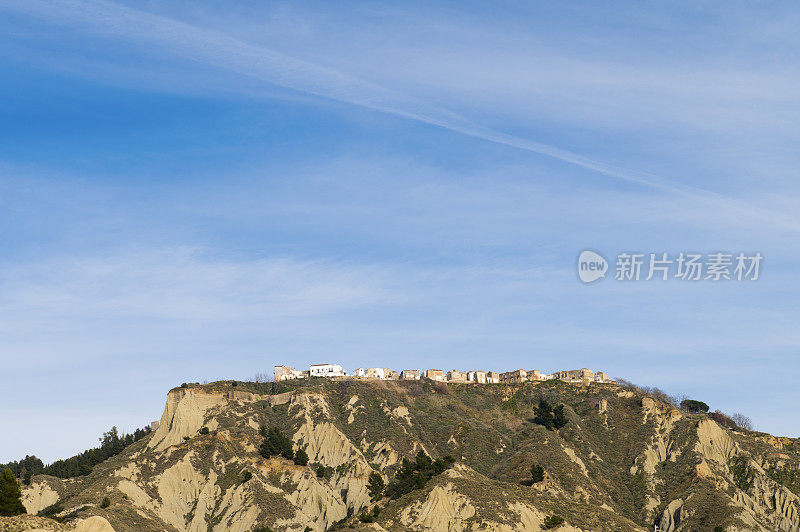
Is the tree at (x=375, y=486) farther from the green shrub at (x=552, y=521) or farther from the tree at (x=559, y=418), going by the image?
the green shrub at (x=552, y=521)

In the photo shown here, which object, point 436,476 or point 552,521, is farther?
point 436,476

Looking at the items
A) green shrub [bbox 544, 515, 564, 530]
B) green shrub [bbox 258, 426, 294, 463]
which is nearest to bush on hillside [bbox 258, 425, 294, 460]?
green shrub [bbox 258, 426, 294, 463]

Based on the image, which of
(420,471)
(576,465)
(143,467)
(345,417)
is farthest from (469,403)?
(143,467)

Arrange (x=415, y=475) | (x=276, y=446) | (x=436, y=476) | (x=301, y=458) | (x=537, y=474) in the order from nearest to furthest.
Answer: (x=436, y=476) → (x=415, y=475) → (x=537, y=474) → (x=301, y=458) → (x=276, y=446)

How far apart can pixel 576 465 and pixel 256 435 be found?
2231 inches

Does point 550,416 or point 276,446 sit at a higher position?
point 550,416

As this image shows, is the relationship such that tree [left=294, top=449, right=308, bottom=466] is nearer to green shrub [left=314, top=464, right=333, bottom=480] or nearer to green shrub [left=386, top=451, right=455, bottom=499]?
green shrub [left=314, top=464, right=333, bottom=480]

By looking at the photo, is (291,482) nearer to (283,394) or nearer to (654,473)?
(283,394)

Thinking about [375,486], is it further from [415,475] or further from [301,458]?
[415,475]

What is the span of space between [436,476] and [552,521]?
65.4 feet

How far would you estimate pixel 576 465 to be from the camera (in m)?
154

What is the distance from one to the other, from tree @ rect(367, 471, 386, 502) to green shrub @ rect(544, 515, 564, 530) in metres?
38.9

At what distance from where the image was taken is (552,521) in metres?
113

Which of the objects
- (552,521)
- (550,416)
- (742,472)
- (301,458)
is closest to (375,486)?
(301,458)
